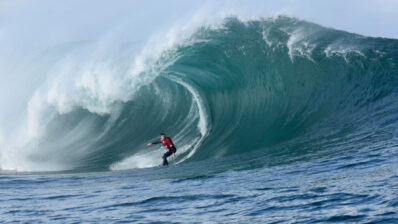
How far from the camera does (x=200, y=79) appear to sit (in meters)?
17.7

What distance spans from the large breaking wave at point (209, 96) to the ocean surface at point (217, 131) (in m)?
0.05

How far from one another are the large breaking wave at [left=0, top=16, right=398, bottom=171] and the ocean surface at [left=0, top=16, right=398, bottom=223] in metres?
0.05

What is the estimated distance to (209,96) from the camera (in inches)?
665

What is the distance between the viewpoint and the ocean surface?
7258mm

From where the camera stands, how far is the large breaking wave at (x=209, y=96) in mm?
14141

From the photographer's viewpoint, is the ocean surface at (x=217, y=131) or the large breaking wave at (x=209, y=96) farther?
the large breaking wave at (x=209, y=96)

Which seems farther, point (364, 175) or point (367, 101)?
point (367, 101)

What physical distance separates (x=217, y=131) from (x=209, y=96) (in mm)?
2097

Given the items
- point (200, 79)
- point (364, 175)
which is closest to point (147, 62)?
point (200, 79)

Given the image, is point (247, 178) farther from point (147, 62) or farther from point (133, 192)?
point (147, 62)

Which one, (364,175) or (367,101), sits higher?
(367,101)

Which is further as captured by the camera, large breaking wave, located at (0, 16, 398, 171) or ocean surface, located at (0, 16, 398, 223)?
large breaking wave, located at (0, 16, 398, 171)

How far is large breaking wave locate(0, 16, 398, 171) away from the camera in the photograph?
557 inches

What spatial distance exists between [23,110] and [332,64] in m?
9.76
